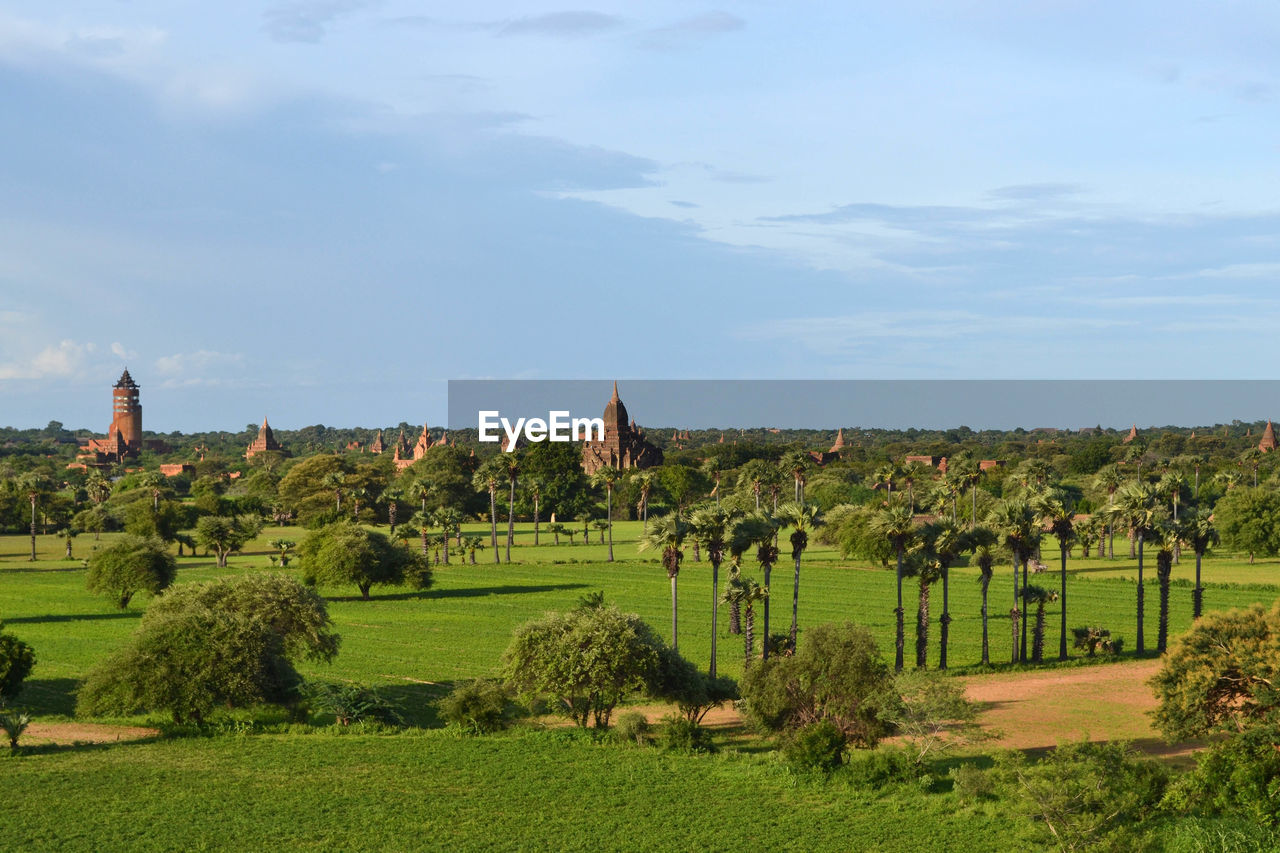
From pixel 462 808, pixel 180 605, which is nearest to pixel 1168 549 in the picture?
pixel 462 808

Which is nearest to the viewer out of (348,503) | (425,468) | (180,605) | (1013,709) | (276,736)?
(276,736)

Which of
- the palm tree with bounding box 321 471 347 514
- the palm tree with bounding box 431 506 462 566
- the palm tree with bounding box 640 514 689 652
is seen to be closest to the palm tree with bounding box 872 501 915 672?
the palm tree with bounding box 640 514 689 652

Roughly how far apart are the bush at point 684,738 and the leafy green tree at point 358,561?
3703 cm

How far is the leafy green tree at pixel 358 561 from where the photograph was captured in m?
68.6

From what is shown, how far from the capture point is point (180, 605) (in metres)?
43.4

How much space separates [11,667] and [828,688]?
951 inches

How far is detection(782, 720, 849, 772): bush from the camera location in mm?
32312

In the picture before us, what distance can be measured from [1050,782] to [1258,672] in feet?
32.5

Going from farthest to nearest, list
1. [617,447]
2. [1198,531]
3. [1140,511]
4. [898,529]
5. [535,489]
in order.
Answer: [617,447]
[535,489]
[1140,511]
[1198,531]
[898,529]

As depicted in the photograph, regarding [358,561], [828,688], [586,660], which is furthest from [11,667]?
[358,561]

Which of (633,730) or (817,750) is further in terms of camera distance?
(633,730)

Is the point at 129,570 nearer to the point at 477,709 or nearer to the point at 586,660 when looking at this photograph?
the point at 477,709

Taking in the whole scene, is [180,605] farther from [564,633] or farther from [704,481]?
[704,481]

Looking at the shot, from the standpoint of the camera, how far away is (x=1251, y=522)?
8731 centimetres
